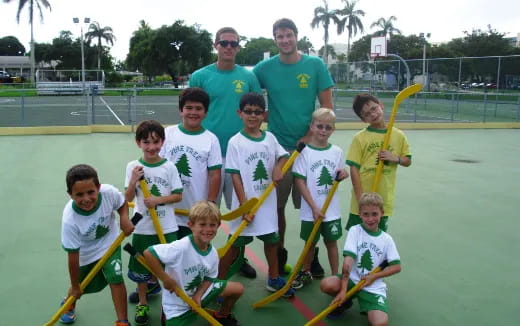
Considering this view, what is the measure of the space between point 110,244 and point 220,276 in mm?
761

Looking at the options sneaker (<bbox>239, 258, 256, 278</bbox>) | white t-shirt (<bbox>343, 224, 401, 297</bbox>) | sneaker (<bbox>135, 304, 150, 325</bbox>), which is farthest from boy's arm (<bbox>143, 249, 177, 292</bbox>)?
sneaker (<bbox>239, 258, 256, 278</bbox>)

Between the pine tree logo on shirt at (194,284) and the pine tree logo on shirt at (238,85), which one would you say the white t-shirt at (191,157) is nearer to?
the pine tree logo on shirt at (238,85)

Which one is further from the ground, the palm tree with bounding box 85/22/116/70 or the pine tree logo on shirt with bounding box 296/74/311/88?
the palm tree with bounding box 85/22/116/70

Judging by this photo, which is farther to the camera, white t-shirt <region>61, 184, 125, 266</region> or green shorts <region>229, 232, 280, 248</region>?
green shorts <region>229, 232, 280, 248</region>

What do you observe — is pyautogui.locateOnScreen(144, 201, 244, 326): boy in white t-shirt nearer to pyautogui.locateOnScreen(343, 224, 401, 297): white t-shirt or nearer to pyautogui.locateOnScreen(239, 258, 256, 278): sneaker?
pyautogui.locateOnScreen(343, 224, 401, 297): white t-shirt

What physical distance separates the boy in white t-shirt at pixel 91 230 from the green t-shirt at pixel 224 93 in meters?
0.96

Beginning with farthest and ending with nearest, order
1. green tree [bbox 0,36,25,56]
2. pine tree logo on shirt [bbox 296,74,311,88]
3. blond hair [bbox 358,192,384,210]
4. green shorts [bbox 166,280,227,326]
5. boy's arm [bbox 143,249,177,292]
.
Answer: green tree [bbox 0,36,25,56], pine tree logo on shirt [bbox 296,74,311,88], blond hair [bbox 358,192,384,210], green shorts [bbox 166,280,227,326], boy's arm [bbox 143,249,177,292]

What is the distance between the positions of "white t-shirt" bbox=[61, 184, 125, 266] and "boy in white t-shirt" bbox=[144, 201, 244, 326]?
0.46 metres

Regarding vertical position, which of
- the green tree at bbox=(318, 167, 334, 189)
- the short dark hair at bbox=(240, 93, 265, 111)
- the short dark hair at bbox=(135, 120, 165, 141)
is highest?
the short dark hair at bbox=(240, 93, 265, 111)

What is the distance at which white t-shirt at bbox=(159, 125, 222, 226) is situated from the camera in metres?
3.15

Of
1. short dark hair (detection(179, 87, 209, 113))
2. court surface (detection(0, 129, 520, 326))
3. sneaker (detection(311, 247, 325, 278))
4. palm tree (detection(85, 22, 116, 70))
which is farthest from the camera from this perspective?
palm tree (detection(85, 22, 116, 70))

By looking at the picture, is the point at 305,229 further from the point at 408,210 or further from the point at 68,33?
the point at 68,33

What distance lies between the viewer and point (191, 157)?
3.16m

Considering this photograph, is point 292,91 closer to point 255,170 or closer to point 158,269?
point 255,170
